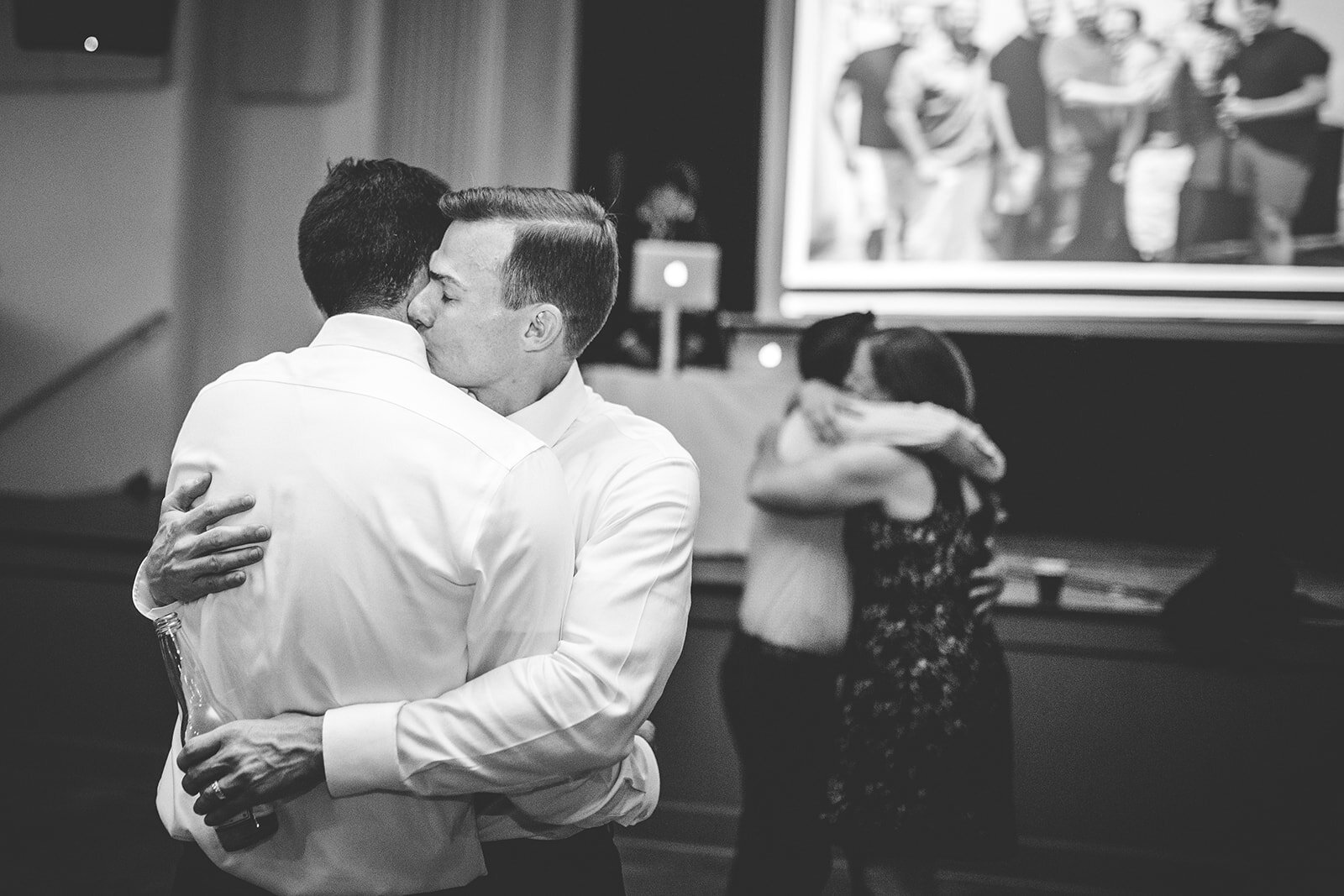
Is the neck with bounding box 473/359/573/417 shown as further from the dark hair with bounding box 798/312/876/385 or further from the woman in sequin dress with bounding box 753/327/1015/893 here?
the dark hair with bounding box 798/312/876/385

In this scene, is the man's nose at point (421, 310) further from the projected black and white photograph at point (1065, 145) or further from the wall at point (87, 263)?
the wall at point (87, 263)

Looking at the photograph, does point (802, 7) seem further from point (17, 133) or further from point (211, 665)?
point (211, 665)

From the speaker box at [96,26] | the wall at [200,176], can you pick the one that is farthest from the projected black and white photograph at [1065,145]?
the speaker box at [96,26]

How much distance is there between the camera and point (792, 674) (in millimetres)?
2184

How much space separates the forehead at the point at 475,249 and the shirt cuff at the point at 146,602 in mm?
428

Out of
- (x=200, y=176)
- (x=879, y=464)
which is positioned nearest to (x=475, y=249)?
(x=879, y=464)

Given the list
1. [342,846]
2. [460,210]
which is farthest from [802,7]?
[342,846]

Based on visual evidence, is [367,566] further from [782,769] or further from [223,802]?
[782,769]

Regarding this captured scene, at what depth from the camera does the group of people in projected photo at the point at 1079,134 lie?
523 centimetres

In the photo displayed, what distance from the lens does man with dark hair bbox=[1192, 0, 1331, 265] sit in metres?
5.20

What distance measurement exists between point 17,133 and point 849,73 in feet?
15.1

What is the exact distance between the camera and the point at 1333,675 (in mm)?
2791

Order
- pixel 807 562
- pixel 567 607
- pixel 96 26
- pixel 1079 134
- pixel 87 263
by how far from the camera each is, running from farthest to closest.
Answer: pixel 87 263
pixel 1079 134
pixel 96 26
pixel 807 562
pixel 567 607

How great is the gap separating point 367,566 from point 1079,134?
530 cm
